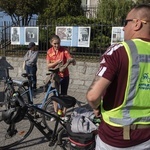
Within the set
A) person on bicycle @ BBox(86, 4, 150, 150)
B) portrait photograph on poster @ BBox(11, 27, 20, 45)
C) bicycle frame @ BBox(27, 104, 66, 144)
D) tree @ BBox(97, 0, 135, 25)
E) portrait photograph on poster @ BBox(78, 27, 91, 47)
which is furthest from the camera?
tree @ BBox(97, 0, 135, 25)

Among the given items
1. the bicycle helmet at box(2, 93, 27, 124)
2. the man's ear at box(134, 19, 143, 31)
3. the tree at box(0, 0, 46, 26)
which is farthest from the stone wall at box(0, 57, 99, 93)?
the man's ear at box(134, 19, 143, 31)

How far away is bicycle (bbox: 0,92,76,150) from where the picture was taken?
3488 millimetres

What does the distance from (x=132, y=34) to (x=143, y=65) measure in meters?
0.23

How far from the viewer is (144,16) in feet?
6.26

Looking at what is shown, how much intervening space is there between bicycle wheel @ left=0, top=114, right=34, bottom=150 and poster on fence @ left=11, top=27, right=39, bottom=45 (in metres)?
5.77

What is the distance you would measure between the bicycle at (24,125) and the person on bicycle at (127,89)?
1587mm

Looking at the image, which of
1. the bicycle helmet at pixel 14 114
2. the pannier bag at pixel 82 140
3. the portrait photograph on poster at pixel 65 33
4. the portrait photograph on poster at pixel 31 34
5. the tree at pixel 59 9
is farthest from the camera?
the tree at pixel 59 9

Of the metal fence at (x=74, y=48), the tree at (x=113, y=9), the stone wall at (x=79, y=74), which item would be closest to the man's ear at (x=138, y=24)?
the stone wall at (x=79, y=74)

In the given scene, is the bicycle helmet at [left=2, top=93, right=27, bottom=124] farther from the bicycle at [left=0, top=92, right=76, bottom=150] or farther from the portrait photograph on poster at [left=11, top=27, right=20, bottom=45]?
the portrait photograph on poster at [left=11, top=27, right=20, bottom=45]

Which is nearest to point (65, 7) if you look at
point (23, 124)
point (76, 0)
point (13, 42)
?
point (76, 0)

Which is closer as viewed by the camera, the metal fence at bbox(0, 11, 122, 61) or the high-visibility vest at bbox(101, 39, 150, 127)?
the high-visibility vest at bbox(101, 39, 150, 127)

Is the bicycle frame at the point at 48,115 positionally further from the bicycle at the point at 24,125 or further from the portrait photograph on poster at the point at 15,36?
the portrait photograph on poster at the point at 15,36

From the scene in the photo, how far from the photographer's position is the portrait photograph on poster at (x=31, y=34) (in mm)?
9914

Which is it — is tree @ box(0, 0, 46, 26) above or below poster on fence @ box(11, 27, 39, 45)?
above
